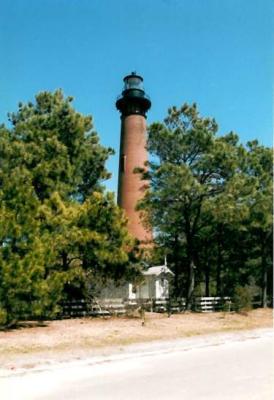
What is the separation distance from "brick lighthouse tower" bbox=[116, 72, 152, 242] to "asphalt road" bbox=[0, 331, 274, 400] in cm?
2180

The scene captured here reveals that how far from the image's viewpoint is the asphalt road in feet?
20.9

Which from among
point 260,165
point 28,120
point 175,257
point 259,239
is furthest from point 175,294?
point 28,120

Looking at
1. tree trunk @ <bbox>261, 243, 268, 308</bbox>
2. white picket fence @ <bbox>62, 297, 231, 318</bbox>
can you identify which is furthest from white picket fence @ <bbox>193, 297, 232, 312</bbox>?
tree trunk @ <bbox>261, 243, 268, 308</bbox>

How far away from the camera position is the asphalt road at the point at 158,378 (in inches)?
251

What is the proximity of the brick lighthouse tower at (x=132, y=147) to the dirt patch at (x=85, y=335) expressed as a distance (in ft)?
37.6

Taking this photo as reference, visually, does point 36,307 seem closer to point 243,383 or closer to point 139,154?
point 243,383

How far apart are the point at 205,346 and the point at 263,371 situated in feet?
14.4

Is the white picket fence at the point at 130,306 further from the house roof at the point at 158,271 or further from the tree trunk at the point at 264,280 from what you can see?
the house roof at the point at 158,271

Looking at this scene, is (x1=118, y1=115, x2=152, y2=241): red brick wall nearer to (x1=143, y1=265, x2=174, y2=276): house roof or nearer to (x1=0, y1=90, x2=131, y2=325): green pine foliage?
(x1=143, y1=265, x2=174, y2=276): house roof

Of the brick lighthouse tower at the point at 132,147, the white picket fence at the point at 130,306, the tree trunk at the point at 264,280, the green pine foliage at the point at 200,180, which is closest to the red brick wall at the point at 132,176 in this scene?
the brick lighthouse tower at the point at 132,147

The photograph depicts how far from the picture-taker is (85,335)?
14.5m

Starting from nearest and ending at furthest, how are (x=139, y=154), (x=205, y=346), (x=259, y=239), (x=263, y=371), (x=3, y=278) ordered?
(x=263, y=371), (x=205, y=346), (x=3, y=278), (x=259, y=239), (x=139, y=154)

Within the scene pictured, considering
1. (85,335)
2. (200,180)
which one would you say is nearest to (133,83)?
(200,180)

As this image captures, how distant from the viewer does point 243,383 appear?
273 inches
